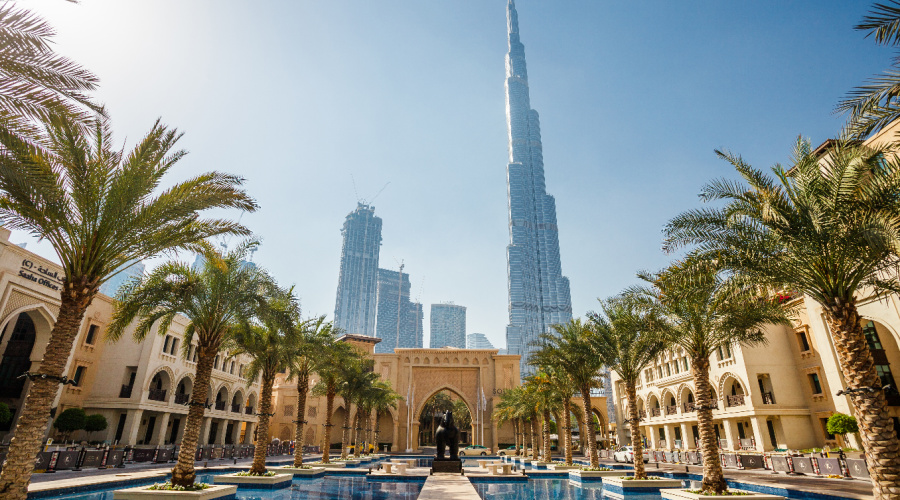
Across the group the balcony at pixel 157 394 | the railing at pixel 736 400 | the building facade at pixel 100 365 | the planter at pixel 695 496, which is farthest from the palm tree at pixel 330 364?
the railing at pixel 736 400

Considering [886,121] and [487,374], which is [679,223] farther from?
[487,374]

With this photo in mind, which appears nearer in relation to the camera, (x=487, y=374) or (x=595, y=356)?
(x=595, y=356)

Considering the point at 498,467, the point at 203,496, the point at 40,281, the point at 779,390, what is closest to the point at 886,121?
the point at 203,496

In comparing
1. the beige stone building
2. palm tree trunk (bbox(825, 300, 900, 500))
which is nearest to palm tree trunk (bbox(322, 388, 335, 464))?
palm tree trunk (bbox(825, 300, 900, 500))

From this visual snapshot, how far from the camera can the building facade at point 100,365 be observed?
22125 mm

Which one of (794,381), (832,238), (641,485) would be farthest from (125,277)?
(832,238)

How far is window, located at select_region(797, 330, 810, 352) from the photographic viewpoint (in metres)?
27.9

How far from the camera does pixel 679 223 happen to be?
11.3 m

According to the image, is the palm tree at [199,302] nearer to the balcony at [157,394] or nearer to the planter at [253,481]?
the planter at [253,481]

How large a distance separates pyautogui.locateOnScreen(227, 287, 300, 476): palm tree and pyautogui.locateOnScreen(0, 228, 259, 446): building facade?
2.46 metres

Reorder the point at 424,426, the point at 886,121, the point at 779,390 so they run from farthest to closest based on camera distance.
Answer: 1. the point at 424,426
2. the point at 779,390
3. the point at 886,121

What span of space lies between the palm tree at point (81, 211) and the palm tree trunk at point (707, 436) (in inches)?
573

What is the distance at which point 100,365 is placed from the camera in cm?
2869

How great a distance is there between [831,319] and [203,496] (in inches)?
598
